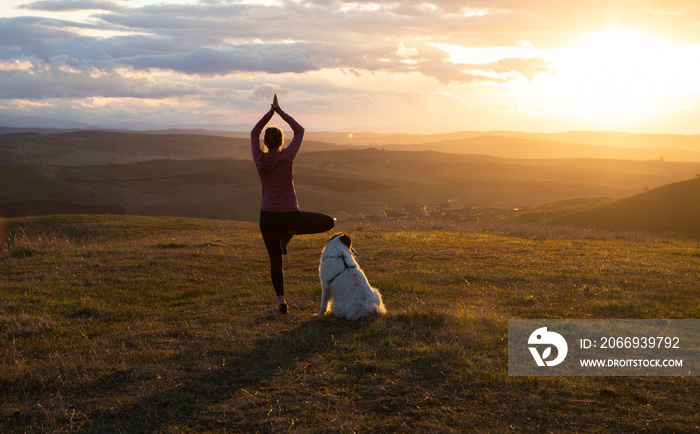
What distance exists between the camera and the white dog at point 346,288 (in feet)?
22.3

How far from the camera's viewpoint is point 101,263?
484 inches

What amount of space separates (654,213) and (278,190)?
2674 cm

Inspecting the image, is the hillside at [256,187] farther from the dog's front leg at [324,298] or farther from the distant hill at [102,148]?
the dog's front leg at [324,298]

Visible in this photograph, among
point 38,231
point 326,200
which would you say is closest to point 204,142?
point 326,200

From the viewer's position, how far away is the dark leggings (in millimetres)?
6863

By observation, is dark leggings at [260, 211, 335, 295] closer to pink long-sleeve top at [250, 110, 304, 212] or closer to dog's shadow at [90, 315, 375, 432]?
pink long-sleeve top at [250, 110, 304, 212]

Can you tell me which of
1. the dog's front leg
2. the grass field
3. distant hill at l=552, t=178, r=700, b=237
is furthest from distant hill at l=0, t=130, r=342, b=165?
the dog's front leg

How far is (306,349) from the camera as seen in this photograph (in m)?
5.87

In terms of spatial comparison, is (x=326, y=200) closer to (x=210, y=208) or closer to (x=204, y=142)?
(x=210, y=208)

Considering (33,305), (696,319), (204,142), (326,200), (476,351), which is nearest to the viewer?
(476,351)

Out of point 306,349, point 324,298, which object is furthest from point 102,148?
point 306,349

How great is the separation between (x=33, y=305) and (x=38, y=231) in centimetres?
1848

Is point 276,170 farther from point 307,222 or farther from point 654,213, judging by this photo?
point 654,213

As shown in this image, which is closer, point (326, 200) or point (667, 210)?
point (667, 210)
